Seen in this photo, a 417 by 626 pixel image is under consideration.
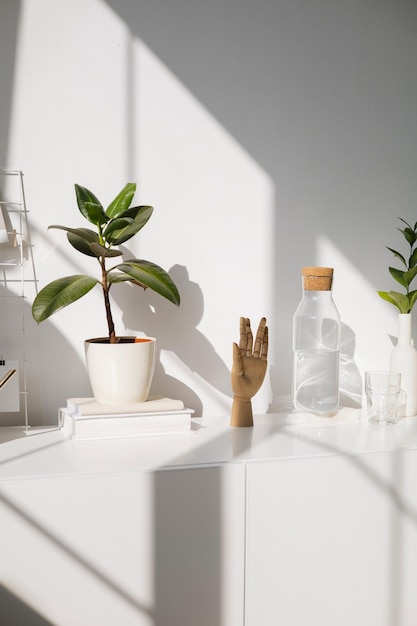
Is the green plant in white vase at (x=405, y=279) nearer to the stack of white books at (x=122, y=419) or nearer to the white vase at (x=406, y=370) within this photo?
the white vase at (x=406, y=370)

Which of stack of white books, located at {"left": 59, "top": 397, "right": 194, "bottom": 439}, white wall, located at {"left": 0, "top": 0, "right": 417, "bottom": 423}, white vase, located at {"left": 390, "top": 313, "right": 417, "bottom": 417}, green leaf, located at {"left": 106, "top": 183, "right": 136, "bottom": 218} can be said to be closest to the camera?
stack of white books, located at {"left": 59, "top": 397, "right": 194, "bottom": 439}

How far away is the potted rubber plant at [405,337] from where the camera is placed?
2.00m

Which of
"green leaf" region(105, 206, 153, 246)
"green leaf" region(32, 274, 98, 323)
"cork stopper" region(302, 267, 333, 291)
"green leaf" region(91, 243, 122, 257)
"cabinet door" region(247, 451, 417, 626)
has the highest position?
"green leaf" region(105, 206, 153, 246)

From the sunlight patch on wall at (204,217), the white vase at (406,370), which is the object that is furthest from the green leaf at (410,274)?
the sunlight patch on wall at (204,217)

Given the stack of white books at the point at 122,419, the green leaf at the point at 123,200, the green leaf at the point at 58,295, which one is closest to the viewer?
the green leaf at the point at 58,295

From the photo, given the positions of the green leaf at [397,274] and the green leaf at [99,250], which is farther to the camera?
the green leaf at [397,274]

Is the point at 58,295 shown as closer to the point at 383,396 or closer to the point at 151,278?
the point at 151,278

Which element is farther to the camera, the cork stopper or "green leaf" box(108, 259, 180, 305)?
the cork stopper

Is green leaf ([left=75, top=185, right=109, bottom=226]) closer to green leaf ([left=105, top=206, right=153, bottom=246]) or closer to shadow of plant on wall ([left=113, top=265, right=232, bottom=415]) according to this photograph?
green leaf ([left=105, top=206, right=153, bottom=246])

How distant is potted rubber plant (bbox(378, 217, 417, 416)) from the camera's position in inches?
78.9

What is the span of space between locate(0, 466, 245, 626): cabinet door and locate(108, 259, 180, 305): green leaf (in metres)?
0.43

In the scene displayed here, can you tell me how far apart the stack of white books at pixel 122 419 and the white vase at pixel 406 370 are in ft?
2.15

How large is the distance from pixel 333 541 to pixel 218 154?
109cm

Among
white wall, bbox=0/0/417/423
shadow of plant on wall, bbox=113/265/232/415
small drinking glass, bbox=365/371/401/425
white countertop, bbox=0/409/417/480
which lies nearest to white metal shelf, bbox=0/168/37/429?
white wall, bbox=0/0/417/423
